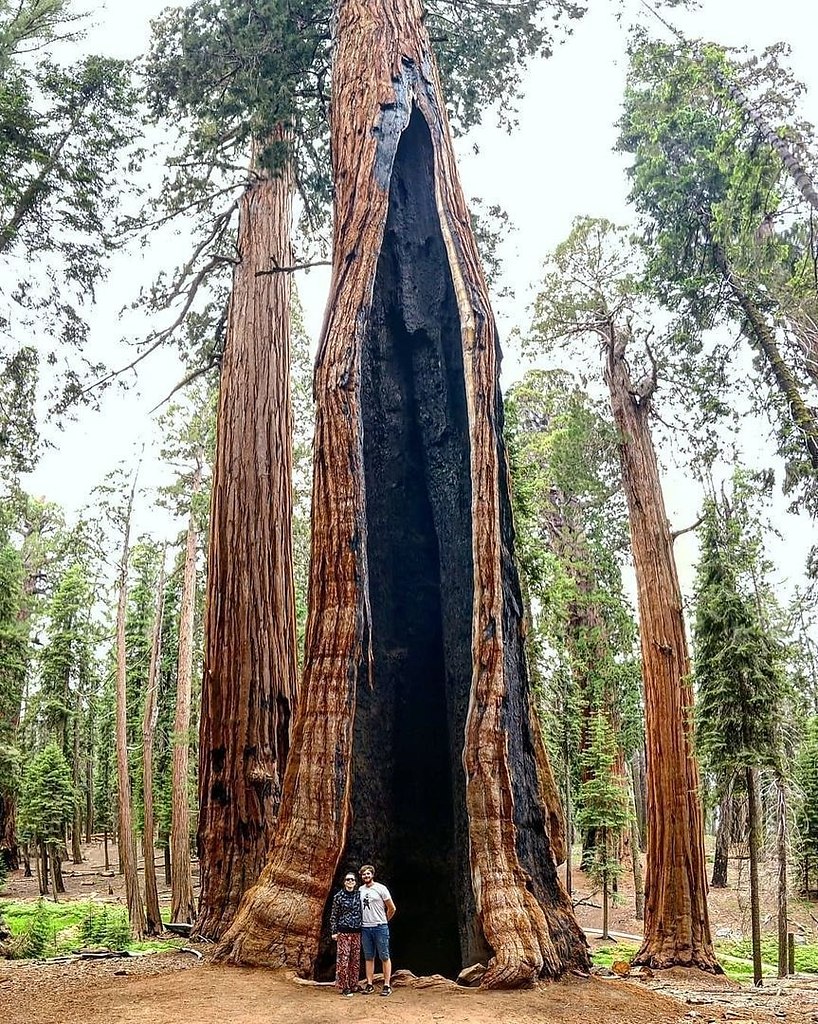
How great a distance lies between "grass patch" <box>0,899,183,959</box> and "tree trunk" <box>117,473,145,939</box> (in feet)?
4.69

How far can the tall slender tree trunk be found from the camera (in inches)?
728

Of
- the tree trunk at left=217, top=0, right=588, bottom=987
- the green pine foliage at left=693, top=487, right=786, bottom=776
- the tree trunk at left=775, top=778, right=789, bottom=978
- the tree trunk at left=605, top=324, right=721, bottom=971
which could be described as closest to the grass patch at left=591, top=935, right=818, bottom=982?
the tree trunk at left=775, top=778, right=789, bottom=978

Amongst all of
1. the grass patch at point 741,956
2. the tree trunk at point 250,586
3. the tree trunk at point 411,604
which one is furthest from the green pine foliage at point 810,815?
the tree trunk at point 411,604

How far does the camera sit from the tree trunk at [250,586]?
22.2 feet

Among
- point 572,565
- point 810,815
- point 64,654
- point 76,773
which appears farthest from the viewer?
point 76,773

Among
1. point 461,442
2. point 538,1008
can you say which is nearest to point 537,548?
point 461,442

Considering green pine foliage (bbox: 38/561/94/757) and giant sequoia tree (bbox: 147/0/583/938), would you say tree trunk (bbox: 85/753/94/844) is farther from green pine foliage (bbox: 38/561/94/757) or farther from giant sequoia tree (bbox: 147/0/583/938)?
giant sequoia tree (bbox: 147/0/583/938)

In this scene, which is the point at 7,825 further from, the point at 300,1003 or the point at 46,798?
the point at 300,1003

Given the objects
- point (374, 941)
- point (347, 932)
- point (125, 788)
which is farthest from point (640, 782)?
point (347, 932)

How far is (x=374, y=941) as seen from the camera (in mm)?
4648

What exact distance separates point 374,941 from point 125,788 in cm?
1651

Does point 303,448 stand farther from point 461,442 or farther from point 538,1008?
point 538,1008

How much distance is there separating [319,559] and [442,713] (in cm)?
163

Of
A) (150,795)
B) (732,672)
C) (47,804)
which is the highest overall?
(732,672)
